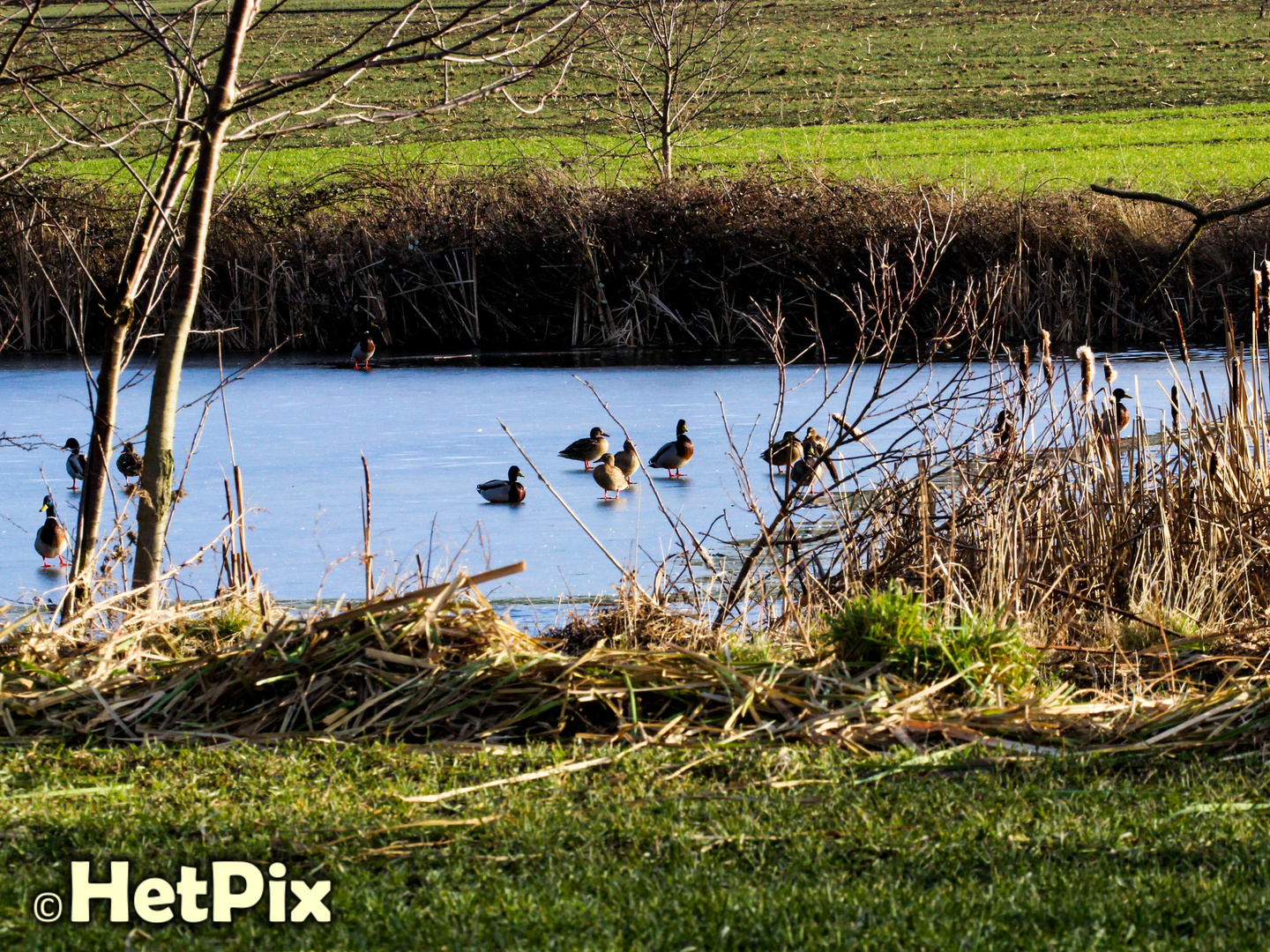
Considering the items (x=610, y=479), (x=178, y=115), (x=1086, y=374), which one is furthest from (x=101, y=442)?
(x=610, y=479)

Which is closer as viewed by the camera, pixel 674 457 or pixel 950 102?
pixel 674 457

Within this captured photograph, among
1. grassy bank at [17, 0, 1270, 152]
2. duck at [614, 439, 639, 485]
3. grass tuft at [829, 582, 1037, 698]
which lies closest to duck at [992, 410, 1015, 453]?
grass tuft at [829, 582, 1037, 698]

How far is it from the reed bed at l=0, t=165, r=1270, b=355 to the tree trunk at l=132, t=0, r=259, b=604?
15361 millimetres

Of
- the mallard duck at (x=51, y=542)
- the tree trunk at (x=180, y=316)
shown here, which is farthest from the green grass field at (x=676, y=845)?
the mallard duck at (x=51, y=542)

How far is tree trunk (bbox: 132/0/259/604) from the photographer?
5393mm

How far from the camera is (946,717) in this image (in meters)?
4.64

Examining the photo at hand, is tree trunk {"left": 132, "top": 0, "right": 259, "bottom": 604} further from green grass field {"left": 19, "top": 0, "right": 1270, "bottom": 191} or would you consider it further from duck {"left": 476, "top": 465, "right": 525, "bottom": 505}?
green grass field {"left": 19, "top": 0, "right": 1270, "bottom": 191}

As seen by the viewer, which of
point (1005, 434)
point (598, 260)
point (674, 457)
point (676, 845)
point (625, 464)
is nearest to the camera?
point (676, 845)

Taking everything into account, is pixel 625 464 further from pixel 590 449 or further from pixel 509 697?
pixel 509 697

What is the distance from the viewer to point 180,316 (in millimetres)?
5516

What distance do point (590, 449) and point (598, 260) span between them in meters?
10.4

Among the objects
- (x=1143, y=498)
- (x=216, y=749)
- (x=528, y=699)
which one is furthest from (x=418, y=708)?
(x=1143, y=498)

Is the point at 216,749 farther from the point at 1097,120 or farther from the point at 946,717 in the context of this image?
the point at 1097,120

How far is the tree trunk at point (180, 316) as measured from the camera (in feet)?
17.7
